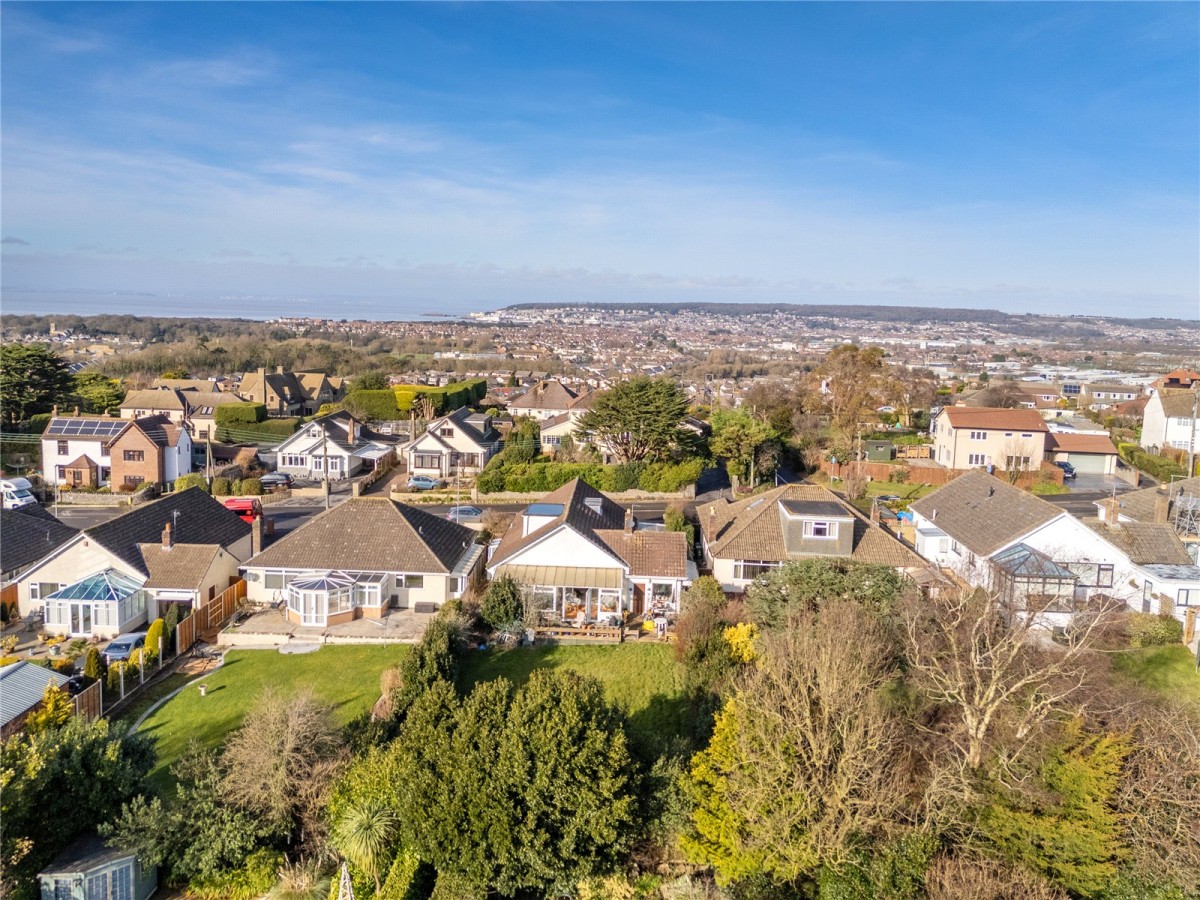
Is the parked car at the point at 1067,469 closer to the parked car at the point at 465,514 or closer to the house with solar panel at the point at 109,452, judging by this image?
the parked car at the point at 465,514

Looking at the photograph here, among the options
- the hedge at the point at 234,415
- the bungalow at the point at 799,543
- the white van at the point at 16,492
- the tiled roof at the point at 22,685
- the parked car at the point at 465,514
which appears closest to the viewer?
the tiled roof at the point at 22,685

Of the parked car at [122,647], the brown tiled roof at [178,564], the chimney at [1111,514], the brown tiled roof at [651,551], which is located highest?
the chimney at [1111,514]

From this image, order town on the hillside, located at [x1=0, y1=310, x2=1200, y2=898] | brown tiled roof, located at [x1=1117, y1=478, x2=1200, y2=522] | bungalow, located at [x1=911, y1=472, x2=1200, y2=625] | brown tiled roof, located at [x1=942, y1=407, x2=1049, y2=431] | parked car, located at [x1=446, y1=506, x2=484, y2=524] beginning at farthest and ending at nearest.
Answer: brown tiled roof, located at [x1=942, y1=407, x2=1049, y2=431] → parked car, located at [x1=446, y1=506, x2=484, y2=524] → brown tiled roof, located at [x1=1117, y1=478, x2=1200, y2=522] → bungalow, located at [x1=911, y1=472, x2=1200, y2=625] → town on the hillside, located at [x1=0, y1=310, x2=1200, y2=898]

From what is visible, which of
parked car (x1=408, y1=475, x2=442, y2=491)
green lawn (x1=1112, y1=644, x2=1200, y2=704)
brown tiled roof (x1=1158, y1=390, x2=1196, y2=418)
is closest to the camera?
green lawn (x1=1112, y1=644, x2=1200, y2=704)

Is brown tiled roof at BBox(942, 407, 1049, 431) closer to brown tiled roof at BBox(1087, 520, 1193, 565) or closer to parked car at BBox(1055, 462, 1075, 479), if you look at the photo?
parked car at BBox(1055, 462, 1075, 479)

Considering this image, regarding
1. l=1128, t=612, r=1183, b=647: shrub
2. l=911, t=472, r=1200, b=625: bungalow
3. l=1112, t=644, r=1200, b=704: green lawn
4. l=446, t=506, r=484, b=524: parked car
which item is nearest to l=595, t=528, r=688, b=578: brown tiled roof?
l=911, t=472, r=1200, b=625: bungalow

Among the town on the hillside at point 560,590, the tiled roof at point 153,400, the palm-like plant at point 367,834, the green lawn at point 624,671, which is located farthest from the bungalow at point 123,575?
the tiled roof at point 153,400

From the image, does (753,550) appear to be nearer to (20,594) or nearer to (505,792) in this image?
(505,792)
